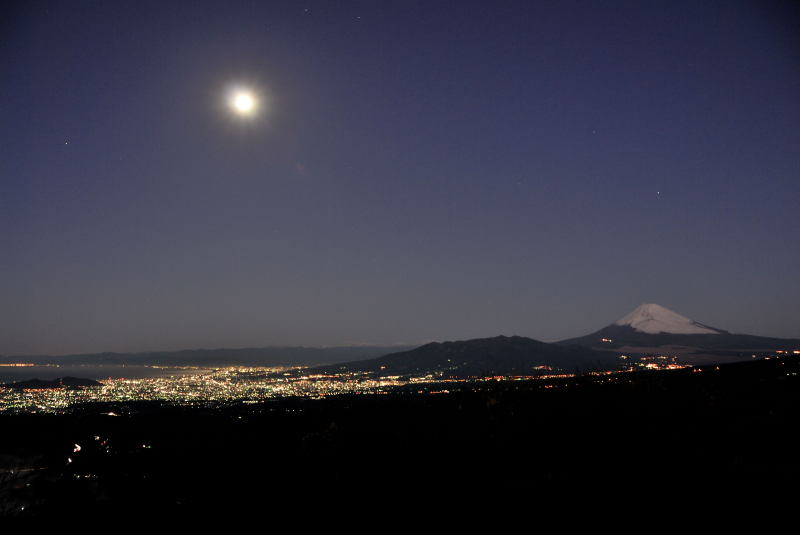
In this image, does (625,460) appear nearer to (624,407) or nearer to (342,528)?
(342,528)

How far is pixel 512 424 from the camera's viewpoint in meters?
25.6

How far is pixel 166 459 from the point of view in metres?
25.3

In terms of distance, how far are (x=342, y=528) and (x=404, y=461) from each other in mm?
7167

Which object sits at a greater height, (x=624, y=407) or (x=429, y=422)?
(x=624, y=407)

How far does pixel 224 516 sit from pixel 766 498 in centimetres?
1506

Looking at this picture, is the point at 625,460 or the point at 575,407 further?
the point at 575,407

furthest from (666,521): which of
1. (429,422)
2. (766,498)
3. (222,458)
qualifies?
(429,422)

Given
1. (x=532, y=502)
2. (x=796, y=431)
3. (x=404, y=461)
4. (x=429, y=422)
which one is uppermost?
(x=796, y=431)

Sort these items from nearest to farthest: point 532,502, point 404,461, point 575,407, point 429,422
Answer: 1. point 532,502
2. point 404,461
3. point 575,407
4. point 429,422

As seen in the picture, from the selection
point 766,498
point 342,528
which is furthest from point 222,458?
point 766,498

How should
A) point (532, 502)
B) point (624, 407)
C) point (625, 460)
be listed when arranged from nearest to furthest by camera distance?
point (532, 502)
point (625, 460)
point (624, 407)

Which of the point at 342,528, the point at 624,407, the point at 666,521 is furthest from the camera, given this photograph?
the point at 624,407

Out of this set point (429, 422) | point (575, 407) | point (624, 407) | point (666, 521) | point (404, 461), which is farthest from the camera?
point (429, 422)

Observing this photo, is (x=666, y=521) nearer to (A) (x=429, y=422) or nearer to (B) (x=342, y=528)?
(B) (x=342, y=528)
